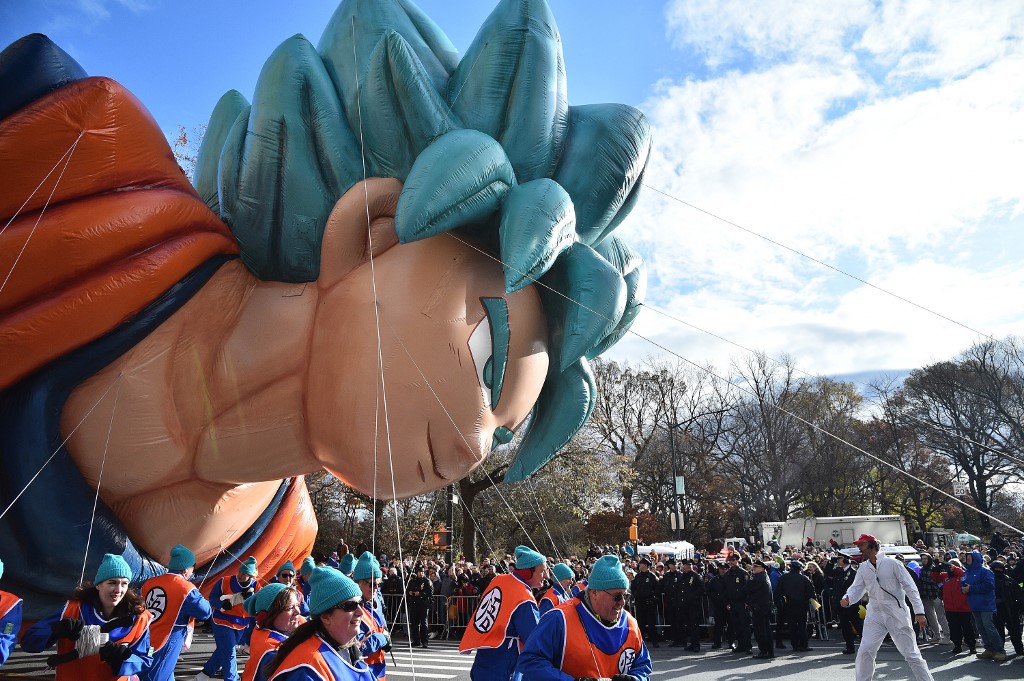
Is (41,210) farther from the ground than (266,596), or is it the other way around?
(41,210)

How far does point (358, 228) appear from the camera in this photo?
4723 millimetres

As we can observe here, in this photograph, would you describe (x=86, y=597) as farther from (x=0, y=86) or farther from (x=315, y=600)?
(x=0, y=86)

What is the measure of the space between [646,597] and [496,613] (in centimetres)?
727

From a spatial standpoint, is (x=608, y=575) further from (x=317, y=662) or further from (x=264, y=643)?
(x=264, y=643)

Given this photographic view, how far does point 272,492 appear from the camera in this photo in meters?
6.23

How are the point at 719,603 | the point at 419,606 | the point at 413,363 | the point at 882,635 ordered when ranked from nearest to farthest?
the point at 413,363 → the point at 882,635 → the point at 719,603 → the point at 419,606

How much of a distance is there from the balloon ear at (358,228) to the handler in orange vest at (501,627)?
2526 millimetres

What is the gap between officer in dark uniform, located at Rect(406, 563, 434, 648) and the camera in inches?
509

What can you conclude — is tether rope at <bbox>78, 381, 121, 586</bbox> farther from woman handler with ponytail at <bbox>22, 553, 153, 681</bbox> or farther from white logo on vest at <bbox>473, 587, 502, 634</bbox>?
white logo on vest at <bbox>473, 587, 502, 634</bbox>

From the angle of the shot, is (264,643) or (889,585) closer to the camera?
(264,643)

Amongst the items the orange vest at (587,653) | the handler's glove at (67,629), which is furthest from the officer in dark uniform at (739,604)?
the handler's glove at (67,629)

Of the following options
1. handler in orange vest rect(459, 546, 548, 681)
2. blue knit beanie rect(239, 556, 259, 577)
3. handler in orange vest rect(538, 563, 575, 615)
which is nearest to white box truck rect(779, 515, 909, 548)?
handler in orange vest rect(538, 563, 575, 615)

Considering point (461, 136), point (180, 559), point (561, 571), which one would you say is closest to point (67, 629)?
point (180, 559)

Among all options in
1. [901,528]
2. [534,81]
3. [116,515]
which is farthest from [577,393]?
[901,528]
